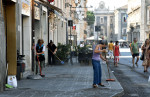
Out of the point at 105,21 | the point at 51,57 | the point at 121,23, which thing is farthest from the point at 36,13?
the point at 105,21

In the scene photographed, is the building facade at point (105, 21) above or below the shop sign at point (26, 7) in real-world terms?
above

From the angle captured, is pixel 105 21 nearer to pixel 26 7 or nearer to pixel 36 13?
pixel 36 13

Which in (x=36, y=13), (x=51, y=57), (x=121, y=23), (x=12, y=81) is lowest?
(x=12, y=81)

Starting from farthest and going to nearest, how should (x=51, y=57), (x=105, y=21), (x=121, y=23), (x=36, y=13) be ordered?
(x=105, y=21), (x=121, y=23), (x=51, y=57), (x=36, y=13)

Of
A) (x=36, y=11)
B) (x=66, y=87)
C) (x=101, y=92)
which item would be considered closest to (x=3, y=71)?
(x=66, y=87)

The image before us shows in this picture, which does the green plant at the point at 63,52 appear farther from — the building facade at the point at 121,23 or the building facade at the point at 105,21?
the building facade at the point at 105,21

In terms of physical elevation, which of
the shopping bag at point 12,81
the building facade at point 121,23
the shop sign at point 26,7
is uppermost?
the building facade at point 121,23

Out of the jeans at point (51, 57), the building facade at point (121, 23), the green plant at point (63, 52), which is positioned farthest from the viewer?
the building facade at point (121, 23)

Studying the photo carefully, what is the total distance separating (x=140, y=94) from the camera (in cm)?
1071

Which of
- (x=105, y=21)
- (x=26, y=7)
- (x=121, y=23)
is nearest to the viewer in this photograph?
(x=26, y=7)

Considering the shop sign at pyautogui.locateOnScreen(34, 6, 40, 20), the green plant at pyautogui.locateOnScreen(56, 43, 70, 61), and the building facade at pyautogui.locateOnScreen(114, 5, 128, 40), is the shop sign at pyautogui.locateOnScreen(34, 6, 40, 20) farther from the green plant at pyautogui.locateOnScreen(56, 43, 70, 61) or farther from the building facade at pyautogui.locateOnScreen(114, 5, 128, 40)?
the building facade at pyautogui.locateOnScreen(114, 5, 128, 40)

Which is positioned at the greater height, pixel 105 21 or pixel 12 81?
pixel 105 21

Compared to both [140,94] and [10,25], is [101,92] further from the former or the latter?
Answer: [10,25]

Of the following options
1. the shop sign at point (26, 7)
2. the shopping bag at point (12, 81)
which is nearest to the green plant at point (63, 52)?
the shop sign at point (26, 7)
